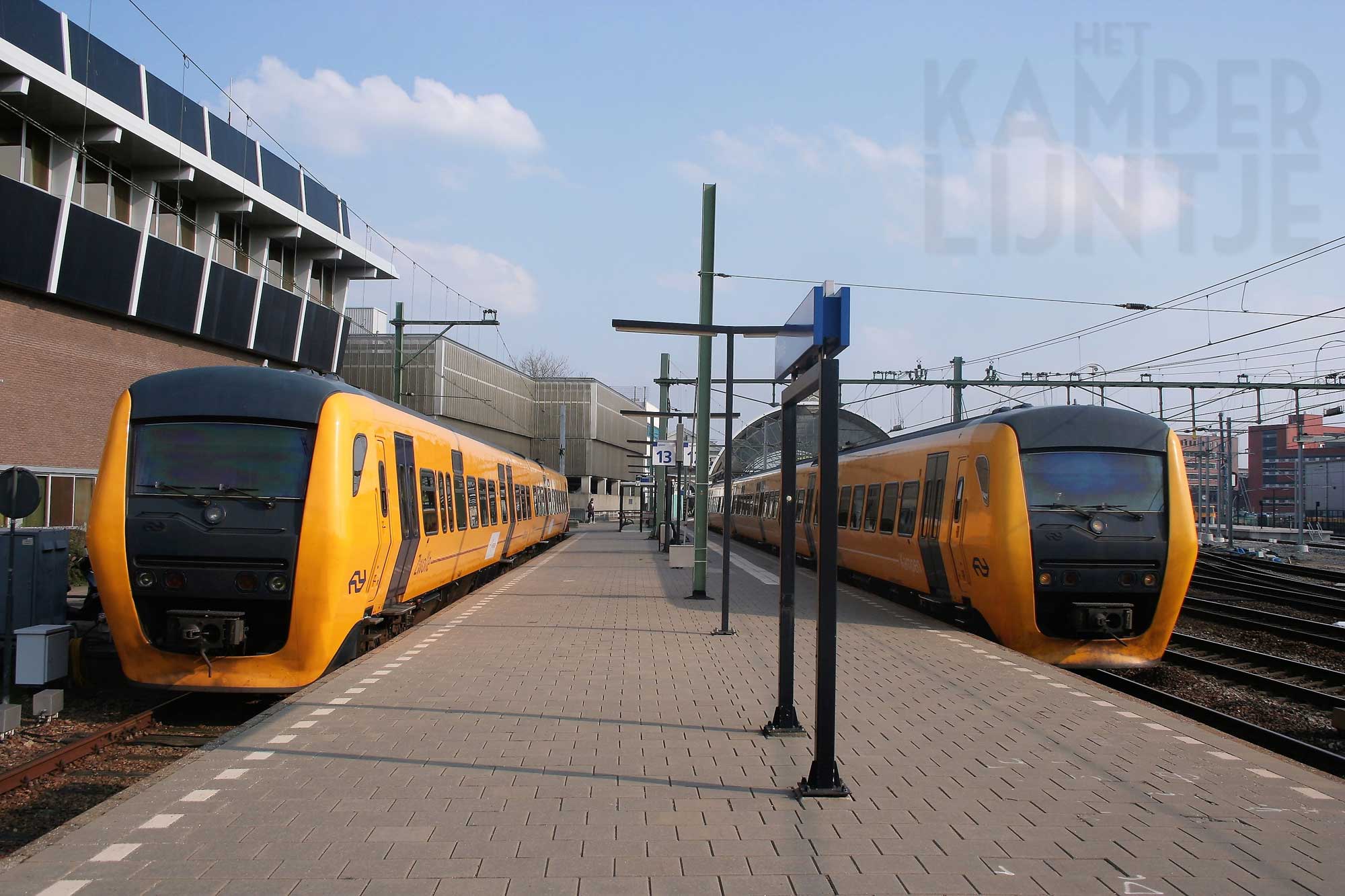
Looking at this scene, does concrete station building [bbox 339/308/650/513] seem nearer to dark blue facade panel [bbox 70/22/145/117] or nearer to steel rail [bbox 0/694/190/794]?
dark blue facade panel [bbox 70/22/145/117]

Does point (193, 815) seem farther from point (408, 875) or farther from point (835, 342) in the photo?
point (835, 342)

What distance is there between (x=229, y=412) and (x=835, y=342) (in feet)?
17.5

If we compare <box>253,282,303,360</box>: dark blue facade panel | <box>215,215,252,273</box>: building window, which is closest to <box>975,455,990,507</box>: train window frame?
<box>215,215,252,273</box>: building window

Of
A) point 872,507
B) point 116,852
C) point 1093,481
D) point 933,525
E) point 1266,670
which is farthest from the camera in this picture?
point 872,507

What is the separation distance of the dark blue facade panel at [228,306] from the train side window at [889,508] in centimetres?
1809

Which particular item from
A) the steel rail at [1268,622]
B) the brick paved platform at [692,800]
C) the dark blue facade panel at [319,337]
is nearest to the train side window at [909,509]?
the steel rail at [1268,622]

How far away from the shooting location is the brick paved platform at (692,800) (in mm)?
4375

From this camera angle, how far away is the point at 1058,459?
1117cm

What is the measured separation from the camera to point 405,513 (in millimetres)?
10891

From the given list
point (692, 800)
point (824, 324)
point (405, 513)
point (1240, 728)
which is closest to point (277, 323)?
point (405, 513)

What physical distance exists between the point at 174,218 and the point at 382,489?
18.8 meters

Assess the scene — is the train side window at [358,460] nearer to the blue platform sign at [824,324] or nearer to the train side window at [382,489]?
the train side window at [382,489]

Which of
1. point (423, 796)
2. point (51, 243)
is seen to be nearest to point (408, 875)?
point (423, 796)

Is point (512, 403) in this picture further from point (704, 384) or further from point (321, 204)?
point (704, 384)
